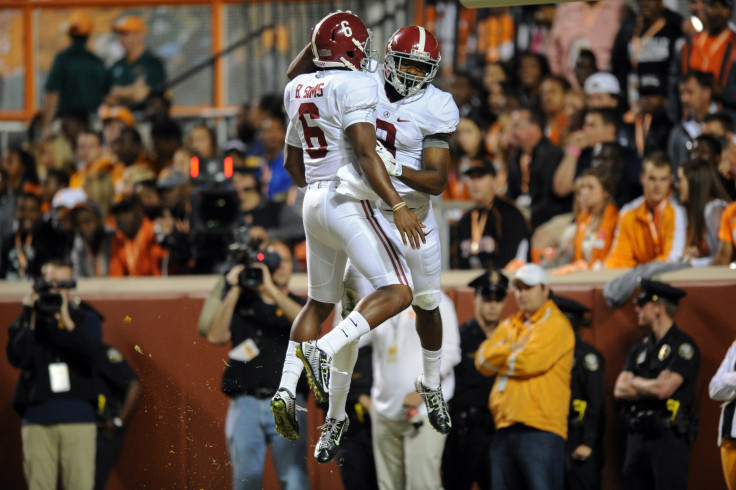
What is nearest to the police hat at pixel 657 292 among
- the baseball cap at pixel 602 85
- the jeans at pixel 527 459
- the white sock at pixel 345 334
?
the jeans at pixel 527 459

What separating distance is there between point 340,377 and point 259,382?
6.12 feet

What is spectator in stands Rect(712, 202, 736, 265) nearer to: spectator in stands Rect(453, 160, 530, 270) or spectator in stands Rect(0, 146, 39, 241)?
spectator in stands Rect(453, 160, 530, 270)

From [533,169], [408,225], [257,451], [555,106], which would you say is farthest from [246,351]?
[555,106]

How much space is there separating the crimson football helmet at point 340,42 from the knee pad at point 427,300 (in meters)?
1.24

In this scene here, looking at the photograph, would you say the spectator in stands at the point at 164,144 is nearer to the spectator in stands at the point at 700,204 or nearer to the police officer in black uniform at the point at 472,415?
the police officer in black uniform at the point at 472,415

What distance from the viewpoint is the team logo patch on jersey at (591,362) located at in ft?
28.3

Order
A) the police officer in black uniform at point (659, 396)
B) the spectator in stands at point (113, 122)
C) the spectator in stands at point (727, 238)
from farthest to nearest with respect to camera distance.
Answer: the spectator in stands at point (113, 122) → the spectator in stands at point (727, 238) → the police officer in black uniform at point (659, 396)

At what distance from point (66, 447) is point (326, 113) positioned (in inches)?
168

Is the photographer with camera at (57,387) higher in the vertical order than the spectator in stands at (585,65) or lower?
lower

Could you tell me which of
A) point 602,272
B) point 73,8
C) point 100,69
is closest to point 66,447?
point 602,272

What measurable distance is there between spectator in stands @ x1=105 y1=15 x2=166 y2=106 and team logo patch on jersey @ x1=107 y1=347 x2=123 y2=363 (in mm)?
5692

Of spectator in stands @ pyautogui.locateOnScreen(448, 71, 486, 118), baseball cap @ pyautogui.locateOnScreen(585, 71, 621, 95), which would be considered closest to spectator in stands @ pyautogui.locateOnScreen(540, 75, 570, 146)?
baseball cap @ pyautogui.locateOnScreen(585, 71, 621, 95)

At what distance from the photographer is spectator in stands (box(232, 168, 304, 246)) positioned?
10031mm

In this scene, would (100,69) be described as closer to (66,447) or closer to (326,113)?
(66,447)
